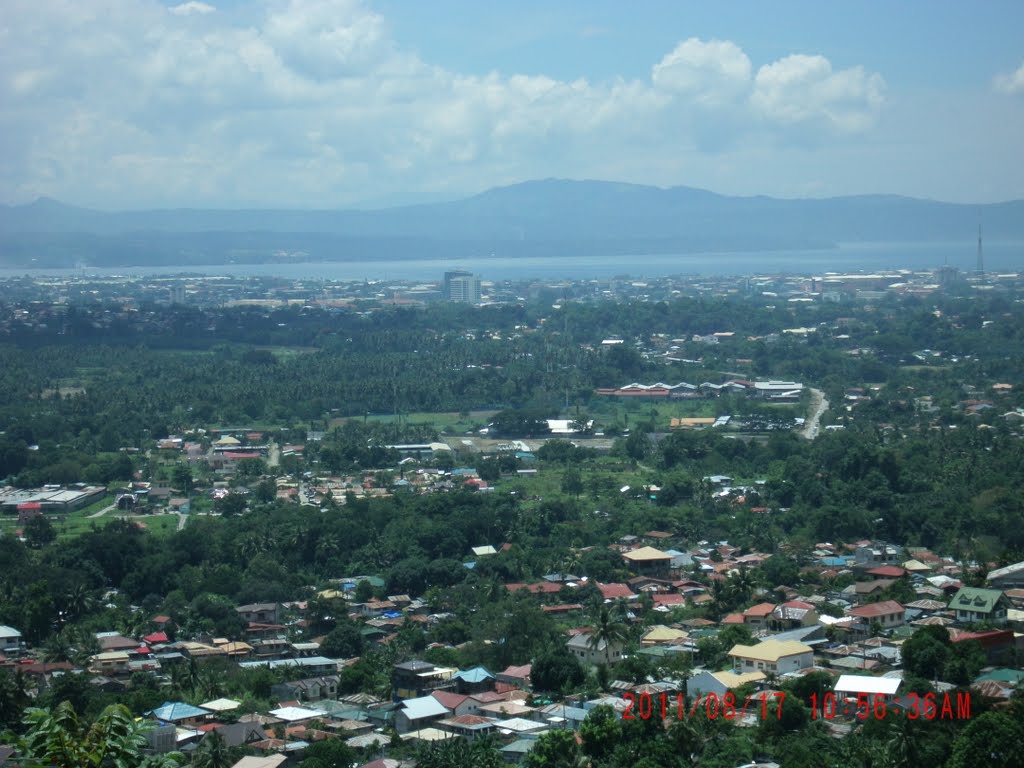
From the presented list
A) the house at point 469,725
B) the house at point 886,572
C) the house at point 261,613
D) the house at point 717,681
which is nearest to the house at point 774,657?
the house at point 717,681

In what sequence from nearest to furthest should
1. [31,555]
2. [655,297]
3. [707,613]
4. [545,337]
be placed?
[707,613] → [31,555] → [545,337] → [655,297]

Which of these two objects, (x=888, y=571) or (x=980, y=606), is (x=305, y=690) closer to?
(x=980, y=606)

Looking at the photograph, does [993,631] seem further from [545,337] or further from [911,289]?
[911,289]

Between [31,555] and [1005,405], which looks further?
[1005,405]

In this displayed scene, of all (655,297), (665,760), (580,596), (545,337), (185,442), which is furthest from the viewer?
(655,297)

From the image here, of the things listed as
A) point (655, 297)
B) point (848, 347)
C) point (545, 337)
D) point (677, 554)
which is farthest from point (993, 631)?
point (655, 297)

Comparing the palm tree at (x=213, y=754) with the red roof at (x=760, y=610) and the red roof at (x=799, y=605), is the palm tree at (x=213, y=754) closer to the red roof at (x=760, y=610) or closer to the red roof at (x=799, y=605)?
the red roof at (x=760, y=610)

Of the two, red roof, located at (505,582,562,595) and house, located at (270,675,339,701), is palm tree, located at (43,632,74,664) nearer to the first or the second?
house, located at (270,675,339,701)
